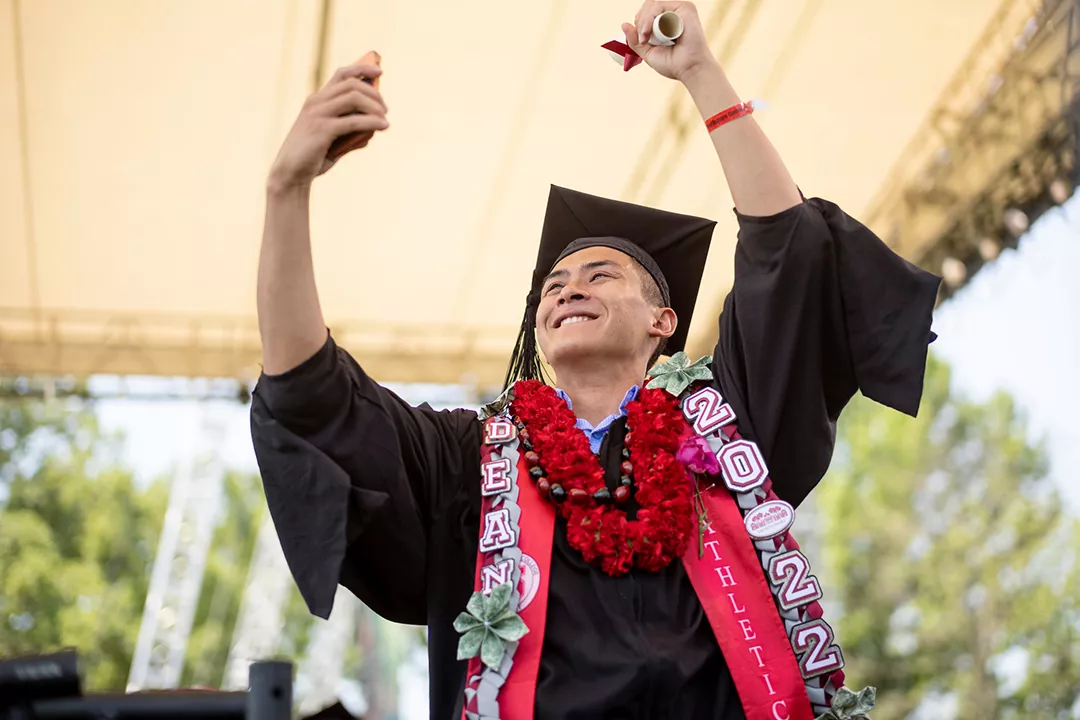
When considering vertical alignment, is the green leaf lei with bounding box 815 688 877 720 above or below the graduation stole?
below

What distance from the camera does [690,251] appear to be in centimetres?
271

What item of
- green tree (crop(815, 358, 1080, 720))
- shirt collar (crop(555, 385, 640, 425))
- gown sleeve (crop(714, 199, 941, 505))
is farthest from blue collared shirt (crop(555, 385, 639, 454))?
green tree (crop(815, 358, 1080, 720))

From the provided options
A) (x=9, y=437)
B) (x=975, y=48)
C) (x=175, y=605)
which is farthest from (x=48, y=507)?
(x=975, y=48)

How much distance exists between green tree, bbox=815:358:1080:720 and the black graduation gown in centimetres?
1681

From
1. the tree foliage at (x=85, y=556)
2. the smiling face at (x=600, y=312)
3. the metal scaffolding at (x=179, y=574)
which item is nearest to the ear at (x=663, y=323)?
the smiling face at (x=600, y=312)

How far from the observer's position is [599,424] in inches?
92.4

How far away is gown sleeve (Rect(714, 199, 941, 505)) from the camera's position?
6.79ft

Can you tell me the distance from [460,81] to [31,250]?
260 centimetres

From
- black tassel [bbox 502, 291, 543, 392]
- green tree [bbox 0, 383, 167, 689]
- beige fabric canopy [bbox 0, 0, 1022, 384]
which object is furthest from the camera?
green tree [bbox 0, 383, 167, 689]

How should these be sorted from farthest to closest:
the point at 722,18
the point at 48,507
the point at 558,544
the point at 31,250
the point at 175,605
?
the point at 48,507 < the point at 175,605 < the point at 31,250 < the point at 722,18 < the point at 558,544

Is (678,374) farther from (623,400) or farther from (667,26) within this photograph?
(667,26)

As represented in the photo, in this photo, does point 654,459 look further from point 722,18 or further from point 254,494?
point 254,494

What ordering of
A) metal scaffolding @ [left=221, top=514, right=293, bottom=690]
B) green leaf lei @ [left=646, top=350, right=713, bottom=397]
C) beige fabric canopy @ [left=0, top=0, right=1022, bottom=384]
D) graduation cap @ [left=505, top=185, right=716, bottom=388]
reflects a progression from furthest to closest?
metal scaffolding @ [left=221, top=514, right=293, bottom=690], beige fabric canopy @ [left=0, top=0, right=1022, bottom=384], graduation cap @ [left=505, top=185, right=716, bottom=388], green leaf lei @ [left=646, top=350, right=713, bottom=397]

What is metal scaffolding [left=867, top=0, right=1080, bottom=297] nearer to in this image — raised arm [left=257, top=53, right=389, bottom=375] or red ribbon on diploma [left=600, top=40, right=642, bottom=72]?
red ribbon on diploma [left=600, top=40, right=642, bottom=72]
